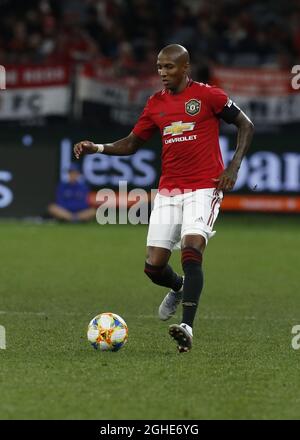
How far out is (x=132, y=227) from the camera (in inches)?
770

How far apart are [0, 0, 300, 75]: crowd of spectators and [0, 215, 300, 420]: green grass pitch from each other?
22.8 feet

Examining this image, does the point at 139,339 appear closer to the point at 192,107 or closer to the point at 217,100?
the point at 192,107

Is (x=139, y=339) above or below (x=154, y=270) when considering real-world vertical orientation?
below

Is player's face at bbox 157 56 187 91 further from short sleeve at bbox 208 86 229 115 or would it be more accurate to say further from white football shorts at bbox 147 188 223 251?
white football shorts at bbox 147 188 223 251

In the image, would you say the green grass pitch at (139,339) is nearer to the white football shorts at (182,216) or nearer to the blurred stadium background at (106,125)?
the white football shorts at (182,216)

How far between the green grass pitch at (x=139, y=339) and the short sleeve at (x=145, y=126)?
163cm

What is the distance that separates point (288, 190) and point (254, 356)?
40.2ft

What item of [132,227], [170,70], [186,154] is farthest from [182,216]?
[132,227]

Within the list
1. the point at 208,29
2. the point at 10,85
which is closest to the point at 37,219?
the point at 10,85

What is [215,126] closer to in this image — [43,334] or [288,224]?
[43,334]

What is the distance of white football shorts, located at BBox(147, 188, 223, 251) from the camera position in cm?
788

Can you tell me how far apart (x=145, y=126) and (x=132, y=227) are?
11.1 meters

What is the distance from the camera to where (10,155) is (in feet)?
64.5
